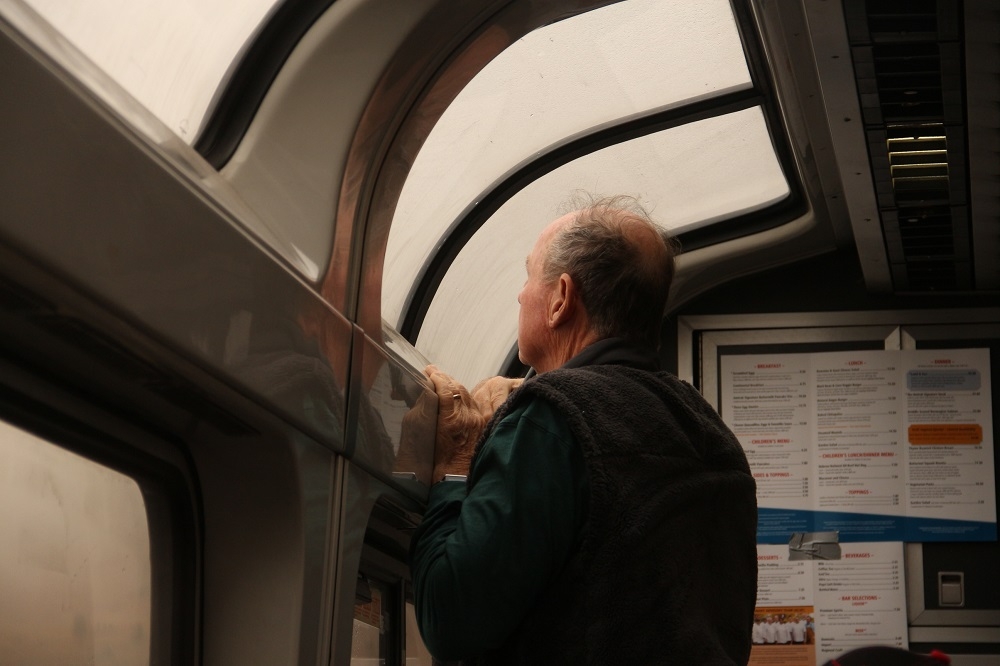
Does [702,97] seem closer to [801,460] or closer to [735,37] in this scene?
[735,37]

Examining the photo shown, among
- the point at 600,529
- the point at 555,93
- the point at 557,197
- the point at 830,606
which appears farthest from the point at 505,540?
the point at 830,606

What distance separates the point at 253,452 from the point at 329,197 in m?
0.45

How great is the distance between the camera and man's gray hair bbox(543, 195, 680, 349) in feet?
6.32

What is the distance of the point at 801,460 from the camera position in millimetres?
4512

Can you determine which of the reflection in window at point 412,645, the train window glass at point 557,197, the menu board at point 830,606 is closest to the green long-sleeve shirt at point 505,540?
the reflection in window at point 412,645

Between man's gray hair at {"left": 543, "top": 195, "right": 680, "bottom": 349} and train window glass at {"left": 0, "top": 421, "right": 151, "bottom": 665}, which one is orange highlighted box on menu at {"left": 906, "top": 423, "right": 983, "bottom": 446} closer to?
man's gray hair at {"left": 543, "top": 195, "right": 680, "bottom": 349}

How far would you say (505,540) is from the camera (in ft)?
5.34

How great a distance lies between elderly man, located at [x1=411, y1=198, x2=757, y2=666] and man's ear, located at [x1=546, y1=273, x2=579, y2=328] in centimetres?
5

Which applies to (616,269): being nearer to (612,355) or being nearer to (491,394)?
(612,355)

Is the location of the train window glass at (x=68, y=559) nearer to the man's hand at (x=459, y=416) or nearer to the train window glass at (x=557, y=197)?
the man's hand at (x=459, y=416)

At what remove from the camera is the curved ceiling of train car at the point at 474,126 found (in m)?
1.66

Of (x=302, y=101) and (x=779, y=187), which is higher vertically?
(x=779, y=187)

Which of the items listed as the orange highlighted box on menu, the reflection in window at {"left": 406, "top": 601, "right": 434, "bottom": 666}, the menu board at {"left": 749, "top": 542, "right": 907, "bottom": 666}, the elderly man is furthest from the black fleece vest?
the orange highlighted box on menu

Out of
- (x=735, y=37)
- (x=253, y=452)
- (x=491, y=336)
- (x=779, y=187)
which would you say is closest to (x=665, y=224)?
(x=779, y=187)
